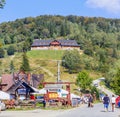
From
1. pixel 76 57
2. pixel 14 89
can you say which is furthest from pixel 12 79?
pixel 76 57

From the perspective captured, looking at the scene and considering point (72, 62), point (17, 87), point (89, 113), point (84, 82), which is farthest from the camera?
point (72, 62)

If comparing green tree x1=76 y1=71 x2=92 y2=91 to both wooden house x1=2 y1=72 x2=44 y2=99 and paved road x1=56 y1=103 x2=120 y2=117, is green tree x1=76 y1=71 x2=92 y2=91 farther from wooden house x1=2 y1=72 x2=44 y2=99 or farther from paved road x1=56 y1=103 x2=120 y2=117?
paved road x1=56 y1=103 x2=120 y2=117

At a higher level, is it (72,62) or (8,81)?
(72,62)

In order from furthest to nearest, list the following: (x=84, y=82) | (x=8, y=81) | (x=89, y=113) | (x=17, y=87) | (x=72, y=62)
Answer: (x=72, y=62) < (x=84, y=82) < (x=8, y=81) < (x=17, y=87) < (x=89, y=113)

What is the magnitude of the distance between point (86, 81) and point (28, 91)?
4304 cm

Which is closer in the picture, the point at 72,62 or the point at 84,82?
the point at 84,82

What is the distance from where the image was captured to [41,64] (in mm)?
191000

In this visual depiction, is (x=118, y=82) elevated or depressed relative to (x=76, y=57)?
depressed

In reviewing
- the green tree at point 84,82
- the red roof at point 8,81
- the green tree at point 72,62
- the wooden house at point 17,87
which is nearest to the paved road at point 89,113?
the wooden house at point 17,87

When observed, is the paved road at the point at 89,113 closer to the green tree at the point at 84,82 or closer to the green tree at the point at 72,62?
the green tree at the point at 84,82

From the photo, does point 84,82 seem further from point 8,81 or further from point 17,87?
point 17,87

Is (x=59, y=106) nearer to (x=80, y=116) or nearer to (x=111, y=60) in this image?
(x=80, y=116)

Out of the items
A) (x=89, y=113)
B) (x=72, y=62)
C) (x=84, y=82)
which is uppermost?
(x=72, y=62)

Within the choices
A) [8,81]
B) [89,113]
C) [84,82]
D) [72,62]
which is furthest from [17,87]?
[72,62]
